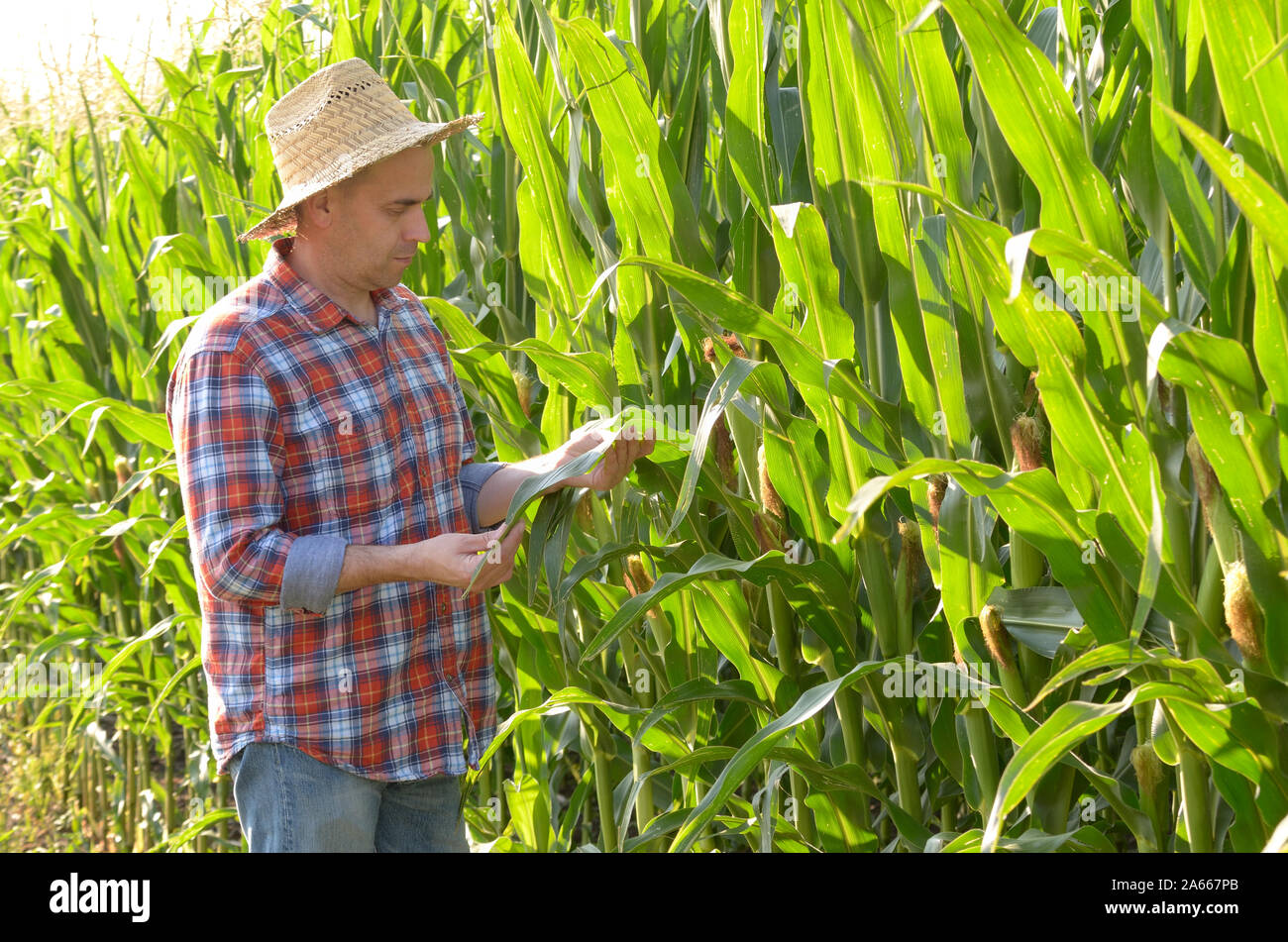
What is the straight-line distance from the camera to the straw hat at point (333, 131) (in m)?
1.61

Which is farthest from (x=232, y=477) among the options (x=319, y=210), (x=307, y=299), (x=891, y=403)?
(x=891, y=403)

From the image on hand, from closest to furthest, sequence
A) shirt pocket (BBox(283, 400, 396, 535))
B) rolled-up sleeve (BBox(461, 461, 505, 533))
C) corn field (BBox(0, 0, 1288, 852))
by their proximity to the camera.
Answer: corn field (BBox(0, 0, 1288, 852)) < shirt pocket (BBox(283, 400, 396, 535)) < rolled-up sleeve (BBox(461, 461, 505, 533))

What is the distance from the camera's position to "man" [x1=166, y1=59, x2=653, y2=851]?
153 cm

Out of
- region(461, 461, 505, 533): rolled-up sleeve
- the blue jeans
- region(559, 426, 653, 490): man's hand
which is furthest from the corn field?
the blue jeans

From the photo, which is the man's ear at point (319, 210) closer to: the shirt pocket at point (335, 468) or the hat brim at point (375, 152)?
the hat brim at point (375, 152)

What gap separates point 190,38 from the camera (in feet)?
11.3

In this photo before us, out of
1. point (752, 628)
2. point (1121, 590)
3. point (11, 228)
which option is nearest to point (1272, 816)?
point (1121, 590)

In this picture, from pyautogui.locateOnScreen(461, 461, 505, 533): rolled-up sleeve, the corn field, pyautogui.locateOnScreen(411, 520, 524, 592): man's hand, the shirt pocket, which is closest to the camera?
the corn field

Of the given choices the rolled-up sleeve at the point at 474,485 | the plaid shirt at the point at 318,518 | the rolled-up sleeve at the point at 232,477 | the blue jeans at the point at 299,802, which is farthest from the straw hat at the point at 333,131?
the blue jeans at the point at 299,802

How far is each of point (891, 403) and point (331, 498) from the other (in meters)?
0.74

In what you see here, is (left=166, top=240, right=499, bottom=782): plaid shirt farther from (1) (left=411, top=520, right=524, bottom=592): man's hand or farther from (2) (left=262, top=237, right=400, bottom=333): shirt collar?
(1) (left=411, top=520, right=524, bottom=592): man's hand

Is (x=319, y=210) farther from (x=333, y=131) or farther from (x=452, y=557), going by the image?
(x=452, y=557)

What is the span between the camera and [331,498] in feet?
5.31

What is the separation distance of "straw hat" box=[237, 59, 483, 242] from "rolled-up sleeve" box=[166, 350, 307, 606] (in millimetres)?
267
